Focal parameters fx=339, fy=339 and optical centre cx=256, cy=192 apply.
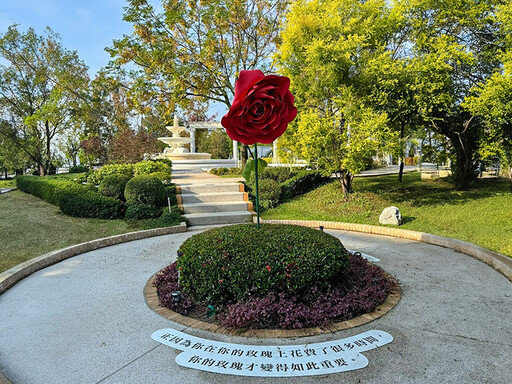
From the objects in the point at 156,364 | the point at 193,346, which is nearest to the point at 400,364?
the point at 193,346

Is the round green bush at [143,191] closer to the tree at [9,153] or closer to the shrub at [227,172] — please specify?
the shrub at [227,172]

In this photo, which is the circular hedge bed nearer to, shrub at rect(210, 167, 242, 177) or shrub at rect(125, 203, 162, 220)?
shrub at rect(125, 203, 162, 220)

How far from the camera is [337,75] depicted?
887 cm

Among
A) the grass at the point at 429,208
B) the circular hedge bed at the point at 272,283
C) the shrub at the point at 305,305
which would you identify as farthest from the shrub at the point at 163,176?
the circular hedge bed at the point at 272,283

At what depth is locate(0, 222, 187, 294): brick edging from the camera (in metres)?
4.68

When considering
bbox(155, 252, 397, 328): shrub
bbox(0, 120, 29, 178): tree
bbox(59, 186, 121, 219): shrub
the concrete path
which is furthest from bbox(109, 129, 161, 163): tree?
bbox(155, 252, 397, 328): shrub

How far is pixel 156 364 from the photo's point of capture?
268cm

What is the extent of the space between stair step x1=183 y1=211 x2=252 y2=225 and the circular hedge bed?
15.3 ft

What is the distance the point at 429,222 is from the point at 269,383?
638 centimetres

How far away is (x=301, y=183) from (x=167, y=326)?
28.1 feet

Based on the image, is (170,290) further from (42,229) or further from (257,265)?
(42,229)

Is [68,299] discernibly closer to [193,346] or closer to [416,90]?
[193,346]

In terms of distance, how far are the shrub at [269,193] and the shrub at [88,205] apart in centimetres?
406

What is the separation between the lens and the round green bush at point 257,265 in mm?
3438
